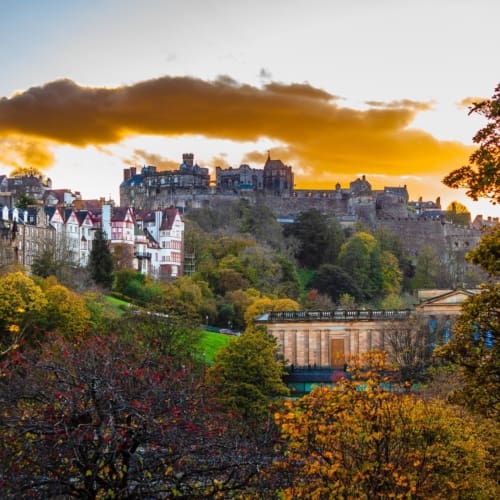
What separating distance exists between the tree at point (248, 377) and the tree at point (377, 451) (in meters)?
16.0

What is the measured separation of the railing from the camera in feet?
196

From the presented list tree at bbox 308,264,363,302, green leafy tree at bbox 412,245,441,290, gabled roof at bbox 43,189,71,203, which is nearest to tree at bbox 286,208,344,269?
green leafy tree at bbox 412,245,441,290

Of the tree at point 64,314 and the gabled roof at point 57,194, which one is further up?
the gabled roof at point 57,194

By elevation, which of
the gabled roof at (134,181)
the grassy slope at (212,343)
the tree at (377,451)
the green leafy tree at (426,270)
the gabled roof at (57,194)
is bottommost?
the grassy slope at (212,343)

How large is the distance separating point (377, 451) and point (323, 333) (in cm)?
4133

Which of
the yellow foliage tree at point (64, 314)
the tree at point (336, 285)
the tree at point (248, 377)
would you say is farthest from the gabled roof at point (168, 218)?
the tree at point (248, 377)

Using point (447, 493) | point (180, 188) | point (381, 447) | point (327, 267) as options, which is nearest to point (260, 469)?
point (381, 447)

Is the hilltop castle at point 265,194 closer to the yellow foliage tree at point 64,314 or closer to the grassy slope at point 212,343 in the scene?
the grassy slope at point 212,343

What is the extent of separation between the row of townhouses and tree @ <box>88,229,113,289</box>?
2.19 m

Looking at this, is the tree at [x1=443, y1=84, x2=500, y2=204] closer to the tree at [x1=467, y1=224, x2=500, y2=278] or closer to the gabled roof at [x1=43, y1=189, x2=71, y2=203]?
the tree at [x1=467, y1=224, x2=500, y2=278]

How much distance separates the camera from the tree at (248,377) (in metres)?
38.1

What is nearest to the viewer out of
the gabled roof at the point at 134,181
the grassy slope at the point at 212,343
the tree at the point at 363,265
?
the grassy slope at the point at 212,343

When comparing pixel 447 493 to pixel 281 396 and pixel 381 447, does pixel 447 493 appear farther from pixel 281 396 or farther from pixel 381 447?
pixel 281 396

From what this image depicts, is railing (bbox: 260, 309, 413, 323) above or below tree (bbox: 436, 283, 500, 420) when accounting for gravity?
below
